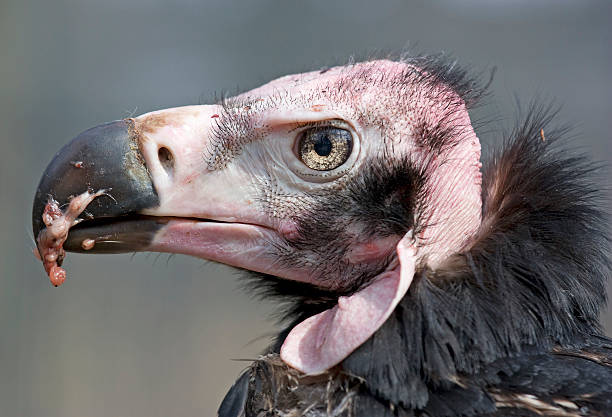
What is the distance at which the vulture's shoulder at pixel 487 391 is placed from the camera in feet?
5.44

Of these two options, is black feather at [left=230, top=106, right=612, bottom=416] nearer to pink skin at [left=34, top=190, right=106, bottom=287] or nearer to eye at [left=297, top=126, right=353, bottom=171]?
eye at [left=297, top=126, right=353, bottom=171]

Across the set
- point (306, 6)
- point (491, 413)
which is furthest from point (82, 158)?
point (306, 6)

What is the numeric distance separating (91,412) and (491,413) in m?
4.65

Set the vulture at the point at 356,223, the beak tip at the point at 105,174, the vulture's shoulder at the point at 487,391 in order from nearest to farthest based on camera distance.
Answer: the vulture's shoulder at the point at 487,391, the vulture at the point at 356,223, the beak tip at the point at 105,174

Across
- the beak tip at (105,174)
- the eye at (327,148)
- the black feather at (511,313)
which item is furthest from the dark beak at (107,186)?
the black feather at (511,313)

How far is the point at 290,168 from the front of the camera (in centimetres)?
204

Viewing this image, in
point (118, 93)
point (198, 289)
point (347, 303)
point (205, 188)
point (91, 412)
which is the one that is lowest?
point (91, 412)

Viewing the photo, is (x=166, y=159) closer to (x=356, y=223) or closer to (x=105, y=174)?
(x=105, y=174)

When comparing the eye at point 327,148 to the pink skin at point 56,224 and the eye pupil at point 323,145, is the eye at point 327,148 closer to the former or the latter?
the eye pupil at point 323,145

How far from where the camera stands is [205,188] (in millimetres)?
2016

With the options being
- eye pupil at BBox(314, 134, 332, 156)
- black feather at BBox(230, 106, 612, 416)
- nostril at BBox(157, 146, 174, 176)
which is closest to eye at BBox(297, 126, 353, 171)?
eye pupil at BBox(314, 134, 332, 156)

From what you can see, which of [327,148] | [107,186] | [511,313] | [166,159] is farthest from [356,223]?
[107,186]

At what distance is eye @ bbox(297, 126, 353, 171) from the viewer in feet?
6.56

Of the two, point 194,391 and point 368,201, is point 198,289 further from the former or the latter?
point 368,201
